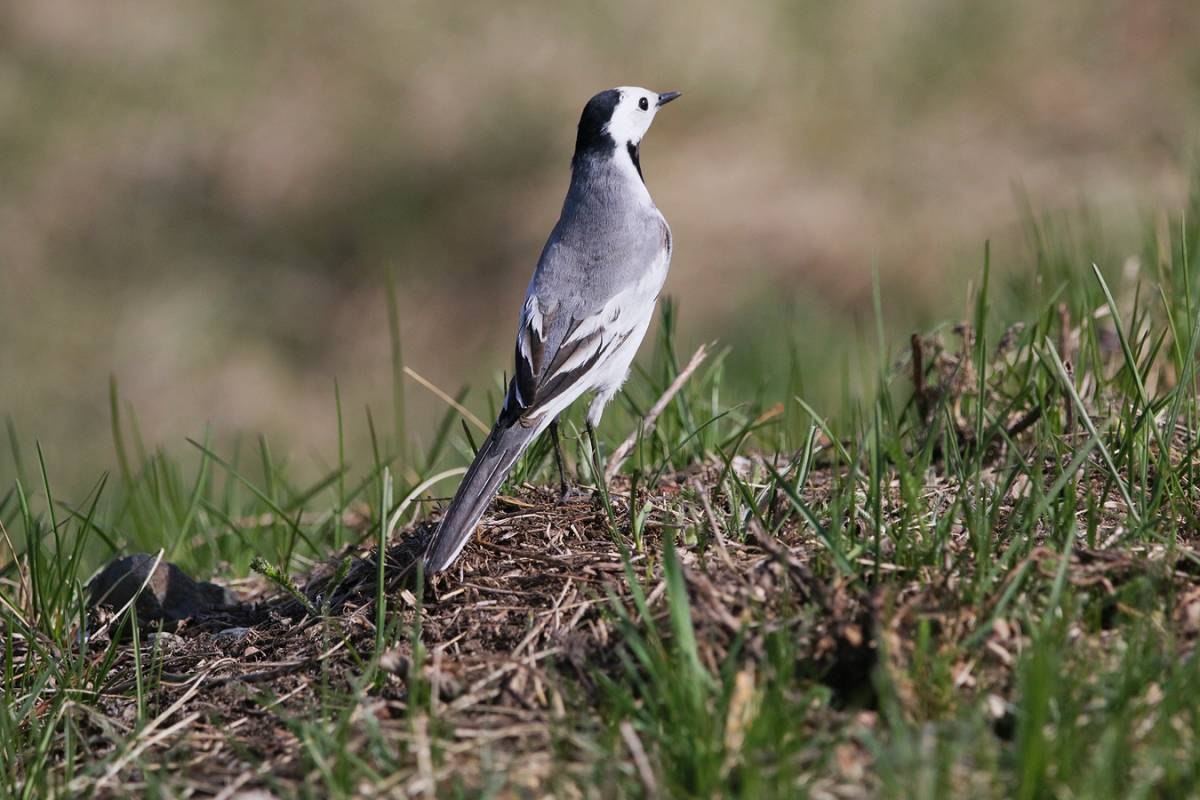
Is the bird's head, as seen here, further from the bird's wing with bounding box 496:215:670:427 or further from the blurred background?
the blurred background

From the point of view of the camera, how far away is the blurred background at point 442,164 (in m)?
A: 10.4

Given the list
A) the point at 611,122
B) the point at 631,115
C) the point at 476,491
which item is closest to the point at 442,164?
the point at 631,115

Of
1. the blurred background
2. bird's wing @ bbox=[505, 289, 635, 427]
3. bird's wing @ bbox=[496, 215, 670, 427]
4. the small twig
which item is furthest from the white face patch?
the blurred background

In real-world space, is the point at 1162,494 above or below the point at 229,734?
above

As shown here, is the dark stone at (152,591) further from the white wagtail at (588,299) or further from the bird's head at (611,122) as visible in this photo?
the bird's head at (611,122)

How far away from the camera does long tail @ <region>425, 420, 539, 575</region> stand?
125 inches

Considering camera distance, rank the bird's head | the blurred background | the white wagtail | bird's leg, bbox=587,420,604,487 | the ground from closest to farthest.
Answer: the ground, bird's leg, bbox=587,420,604,487, the white wagtail, the bird's head, the blurred background

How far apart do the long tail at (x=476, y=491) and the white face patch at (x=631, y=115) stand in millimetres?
1757

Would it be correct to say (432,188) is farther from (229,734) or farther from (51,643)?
(229,734)

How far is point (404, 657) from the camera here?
2.82m

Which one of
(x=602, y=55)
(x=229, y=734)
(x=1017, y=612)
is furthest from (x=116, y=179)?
(x=1017, y=612)

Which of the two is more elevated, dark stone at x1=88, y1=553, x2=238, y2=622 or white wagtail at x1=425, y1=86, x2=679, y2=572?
white wagtail at x1=425, y1=86, x2=679, y2=572

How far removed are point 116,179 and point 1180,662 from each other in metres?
11.8

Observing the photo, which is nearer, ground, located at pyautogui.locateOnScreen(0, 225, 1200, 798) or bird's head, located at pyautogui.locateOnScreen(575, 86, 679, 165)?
ground, located at pyautogui.locateOnScreen(0, 225, 1200, 798)
